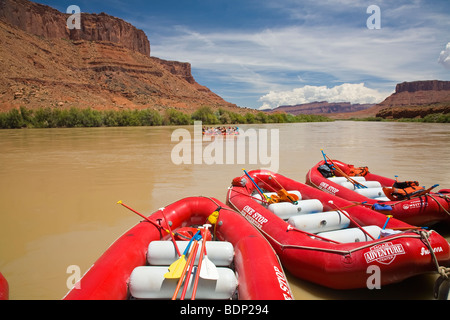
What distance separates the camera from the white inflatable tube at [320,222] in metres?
3.79

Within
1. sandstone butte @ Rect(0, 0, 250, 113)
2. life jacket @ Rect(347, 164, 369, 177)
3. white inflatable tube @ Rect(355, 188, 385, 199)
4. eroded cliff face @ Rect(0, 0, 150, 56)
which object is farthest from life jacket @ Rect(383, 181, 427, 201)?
eroded cliff face @ Rect(0, 0, 150, 56)

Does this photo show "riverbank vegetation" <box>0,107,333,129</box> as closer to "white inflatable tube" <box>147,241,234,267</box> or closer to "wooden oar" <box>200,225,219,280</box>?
"white inflatable tube" <box>147,241,234,267</box>

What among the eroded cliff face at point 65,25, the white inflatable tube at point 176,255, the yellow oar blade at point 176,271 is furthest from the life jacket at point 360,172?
the eroded cliff face at point 65,25

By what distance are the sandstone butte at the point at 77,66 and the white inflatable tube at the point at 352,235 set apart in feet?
158

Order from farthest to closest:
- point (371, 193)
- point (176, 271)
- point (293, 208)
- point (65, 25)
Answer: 1. point (65, 25)
2. point (371, 193)
3. point (293, 208)
4. point (176, 271)

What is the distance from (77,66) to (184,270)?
266 feet

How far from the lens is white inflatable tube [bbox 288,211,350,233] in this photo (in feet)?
12.4

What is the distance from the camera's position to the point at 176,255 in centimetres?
301

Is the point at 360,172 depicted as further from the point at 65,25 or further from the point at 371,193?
the point at 65,25

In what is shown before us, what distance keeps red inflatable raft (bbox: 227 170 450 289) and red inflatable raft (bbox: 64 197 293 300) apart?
0.43 metres

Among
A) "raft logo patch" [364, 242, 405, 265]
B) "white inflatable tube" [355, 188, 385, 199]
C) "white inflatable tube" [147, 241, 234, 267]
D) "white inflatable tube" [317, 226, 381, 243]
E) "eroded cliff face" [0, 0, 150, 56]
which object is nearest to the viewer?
"raft logo patch" [364, 242, 405, 265]

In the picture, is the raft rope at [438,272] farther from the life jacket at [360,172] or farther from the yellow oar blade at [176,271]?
the life jacket at [360,172]

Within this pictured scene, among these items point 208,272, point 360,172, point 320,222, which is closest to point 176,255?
point 208,272
